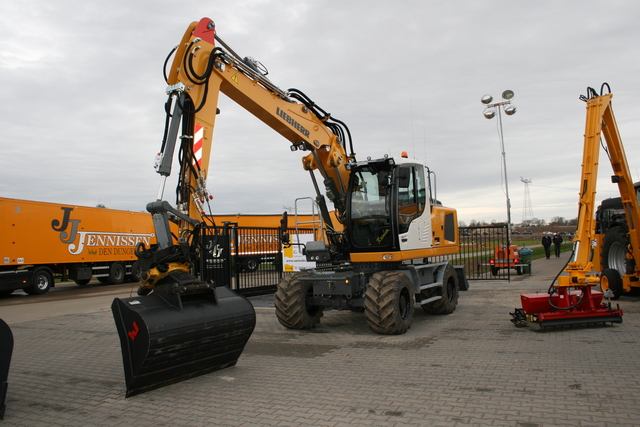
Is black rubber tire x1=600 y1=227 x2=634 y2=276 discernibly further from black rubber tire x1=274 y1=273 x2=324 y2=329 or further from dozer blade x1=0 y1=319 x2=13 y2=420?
dozer blade x1=0 y1=319 x2=13 y2=420

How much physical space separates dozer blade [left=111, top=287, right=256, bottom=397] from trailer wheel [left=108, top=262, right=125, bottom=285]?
18.3 m

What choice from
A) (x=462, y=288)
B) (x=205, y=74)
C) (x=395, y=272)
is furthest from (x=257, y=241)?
(x=205, y=74)

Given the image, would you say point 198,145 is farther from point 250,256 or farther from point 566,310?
point 250,256

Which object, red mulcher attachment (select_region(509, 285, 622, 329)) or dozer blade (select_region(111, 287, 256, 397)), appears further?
red mulcher attachment (select_region(509, 285, 622, 329))

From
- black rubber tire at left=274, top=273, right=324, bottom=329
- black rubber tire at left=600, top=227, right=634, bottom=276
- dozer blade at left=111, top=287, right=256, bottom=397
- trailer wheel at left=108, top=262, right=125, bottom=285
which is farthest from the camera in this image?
trailer wheel at left=108, top=262, right=125, bottom=285

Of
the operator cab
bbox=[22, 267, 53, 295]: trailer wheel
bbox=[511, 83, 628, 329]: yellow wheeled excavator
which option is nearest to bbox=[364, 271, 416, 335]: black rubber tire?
the operator cab

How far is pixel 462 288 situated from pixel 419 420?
7984 mm

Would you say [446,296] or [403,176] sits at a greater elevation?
[403,176]

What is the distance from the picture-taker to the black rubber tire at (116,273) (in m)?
22.7

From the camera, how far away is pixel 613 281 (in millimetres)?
11242

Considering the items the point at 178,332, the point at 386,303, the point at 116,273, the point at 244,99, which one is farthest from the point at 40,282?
the point at 178,332

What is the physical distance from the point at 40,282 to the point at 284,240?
1377 centimetres

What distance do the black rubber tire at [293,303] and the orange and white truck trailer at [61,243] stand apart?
1005cm

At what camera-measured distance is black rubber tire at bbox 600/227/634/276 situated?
1117 centimetres
